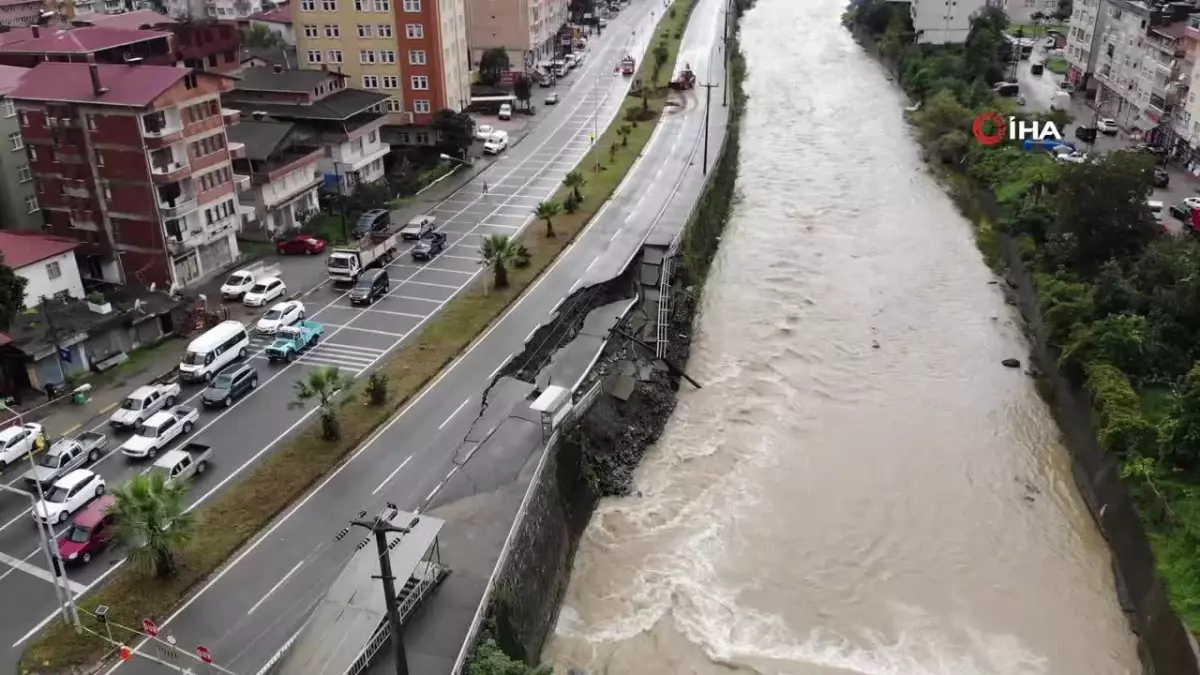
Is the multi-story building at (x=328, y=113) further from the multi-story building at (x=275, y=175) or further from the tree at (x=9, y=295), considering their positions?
the tree at (x=9, y=295)

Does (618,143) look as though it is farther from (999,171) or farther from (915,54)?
(915,54)

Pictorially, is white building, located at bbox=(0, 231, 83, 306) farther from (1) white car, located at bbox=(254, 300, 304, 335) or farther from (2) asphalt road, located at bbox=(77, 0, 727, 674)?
(2) asphalt road, located at bbox=(77, 0, 727, 674)

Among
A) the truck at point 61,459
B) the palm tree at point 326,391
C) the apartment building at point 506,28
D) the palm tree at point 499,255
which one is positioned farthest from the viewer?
the apartment building at point 506,28

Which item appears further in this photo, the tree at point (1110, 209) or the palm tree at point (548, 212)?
the palm tree at point (548, 212)

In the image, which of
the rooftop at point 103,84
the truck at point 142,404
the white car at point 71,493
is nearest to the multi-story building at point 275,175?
the rooftop at point 103,84

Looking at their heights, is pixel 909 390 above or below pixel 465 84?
below

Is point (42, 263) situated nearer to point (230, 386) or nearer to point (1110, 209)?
point (230, 386)

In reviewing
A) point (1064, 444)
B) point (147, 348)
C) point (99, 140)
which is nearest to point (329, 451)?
point (147, 348)
